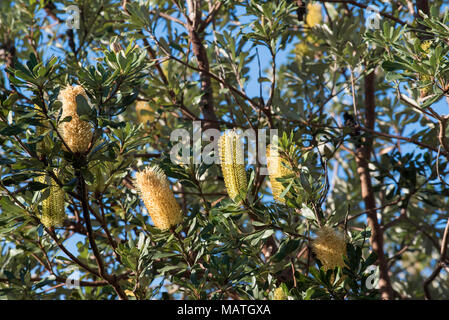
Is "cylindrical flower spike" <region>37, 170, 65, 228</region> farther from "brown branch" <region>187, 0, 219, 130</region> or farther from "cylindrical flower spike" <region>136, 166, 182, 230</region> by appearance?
"brown branch" <region>187, 0, 219, 130</region>

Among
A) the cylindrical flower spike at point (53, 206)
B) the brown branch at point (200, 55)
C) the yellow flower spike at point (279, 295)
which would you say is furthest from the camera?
the brown branch at point (200, 55)

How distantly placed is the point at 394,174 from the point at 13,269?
5.16 feet

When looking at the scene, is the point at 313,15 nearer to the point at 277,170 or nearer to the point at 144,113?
the point at 144,113

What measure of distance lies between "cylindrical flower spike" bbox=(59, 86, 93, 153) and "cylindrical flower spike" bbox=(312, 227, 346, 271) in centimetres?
68

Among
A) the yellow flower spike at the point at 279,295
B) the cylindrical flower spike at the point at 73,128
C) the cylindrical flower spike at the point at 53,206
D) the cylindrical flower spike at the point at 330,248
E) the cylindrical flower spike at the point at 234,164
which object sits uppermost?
the cylindrical flower spike at the point at 73,128

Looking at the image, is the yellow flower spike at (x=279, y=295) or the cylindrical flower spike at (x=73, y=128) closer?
the cylindrical flower spike at (x=73, y=128)

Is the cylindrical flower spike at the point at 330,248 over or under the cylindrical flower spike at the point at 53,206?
under

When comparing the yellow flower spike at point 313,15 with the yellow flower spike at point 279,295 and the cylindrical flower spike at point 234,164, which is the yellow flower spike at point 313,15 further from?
the yellow flower spike at point 279,295

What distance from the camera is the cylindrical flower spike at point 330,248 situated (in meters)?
1.49

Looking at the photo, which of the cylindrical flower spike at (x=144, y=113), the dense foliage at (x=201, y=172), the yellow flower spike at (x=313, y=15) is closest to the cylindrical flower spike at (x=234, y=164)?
the dense foliage at (x=201, y=172)

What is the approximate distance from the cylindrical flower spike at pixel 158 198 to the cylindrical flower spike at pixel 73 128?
0.67ft

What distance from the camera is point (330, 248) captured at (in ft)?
4.89

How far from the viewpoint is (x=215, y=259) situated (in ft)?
5.39

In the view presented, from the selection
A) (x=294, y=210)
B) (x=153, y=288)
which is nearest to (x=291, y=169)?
(x=294, y=210)
